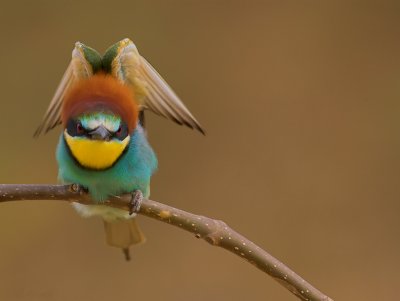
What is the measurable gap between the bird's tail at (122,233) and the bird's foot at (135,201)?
0.24 m

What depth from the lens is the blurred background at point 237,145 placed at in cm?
239

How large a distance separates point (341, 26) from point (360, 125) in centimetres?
32

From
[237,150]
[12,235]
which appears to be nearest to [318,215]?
[237,150]

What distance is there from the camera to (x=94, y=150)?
1.18m

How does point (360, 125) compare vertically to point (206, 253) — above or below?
above

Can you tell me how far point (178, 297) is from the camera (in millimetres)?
2357

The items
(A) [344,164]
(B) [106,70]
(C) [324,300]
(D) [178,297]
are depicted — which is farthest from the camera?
(A) [344,164]

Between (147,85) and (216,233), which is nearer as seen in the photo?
(216,233)

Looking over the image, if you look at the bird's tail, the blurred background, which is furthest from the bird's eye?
the blurred background

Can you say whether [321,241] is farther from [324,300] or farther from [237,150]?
[324,300]

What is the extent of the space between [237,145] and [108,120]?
1365mm

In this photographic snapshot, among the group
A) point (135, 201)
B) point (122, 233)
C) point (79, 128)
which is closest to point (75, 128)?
point (79, 128)

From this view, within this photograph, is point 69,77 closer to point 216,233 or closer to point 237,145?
point 216,233

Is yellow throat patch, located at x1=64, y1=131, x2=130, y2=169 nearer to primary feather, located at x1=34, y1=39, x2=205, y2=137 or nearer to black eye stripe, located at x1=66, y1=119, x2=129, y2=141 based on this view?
black eye stripe, located at x1=66, y1=119, x2=129, y2=141
